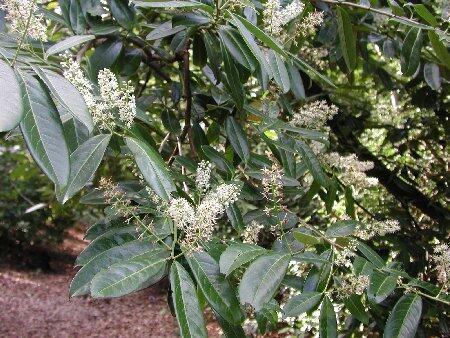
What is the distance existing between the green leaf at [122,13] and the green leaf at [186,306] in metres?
0.92

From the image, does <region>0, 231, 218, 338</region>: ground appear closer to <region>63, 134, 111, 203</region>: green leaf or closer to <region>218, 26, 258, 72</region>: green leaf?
<region>218, 26, 258, 72</region>: green leaf

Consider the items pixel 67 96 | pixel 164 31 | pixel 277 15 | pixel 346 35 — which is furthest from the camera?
pixel 346 35

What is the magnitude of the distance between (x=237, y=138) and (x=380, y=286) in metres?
0.62

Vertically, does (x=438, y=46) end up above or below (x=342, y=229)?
above

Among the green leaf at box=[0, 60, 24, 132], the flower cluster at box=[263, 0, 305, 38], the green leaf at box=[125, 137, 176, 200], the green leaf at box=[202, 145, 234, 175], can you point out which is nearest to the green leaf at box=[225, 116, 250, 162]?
the green leaf at box=[202, 145, 234, 175]

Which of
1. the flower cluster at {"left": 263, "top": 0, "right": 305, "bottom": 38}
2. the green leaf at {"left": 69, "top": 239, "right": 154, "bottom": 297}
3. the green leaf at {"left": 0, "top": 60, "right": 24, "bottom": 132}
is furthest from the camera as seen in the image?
the flower cluster at {"left": 263, "top": 0, "right": 305, "bottom": 38}

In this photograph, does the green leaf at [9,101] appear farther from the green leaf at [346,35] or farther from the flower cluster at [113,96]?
the green leaf at [346,35]

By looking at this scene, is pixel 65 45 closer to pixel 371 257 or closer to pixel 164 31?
pixel 164 31

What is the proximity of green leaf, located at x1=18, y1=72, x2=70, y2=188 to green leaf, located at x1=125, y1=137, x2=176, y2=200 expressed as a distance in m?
0.18

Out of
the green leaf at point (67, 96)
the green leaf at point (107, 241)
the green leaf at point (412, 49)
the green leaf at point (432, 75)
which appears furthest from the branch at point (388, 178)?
the green leaf at point (67, 96)

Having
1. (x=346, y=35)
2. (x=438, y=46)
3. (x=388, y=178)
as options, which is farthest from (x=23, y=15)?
(x=388, y=178)

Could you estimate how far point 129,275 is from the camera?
89 cm

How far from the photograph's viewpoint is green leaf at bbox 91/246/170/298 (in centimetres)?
85

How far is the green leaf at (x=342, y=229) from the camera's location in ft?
4.05
